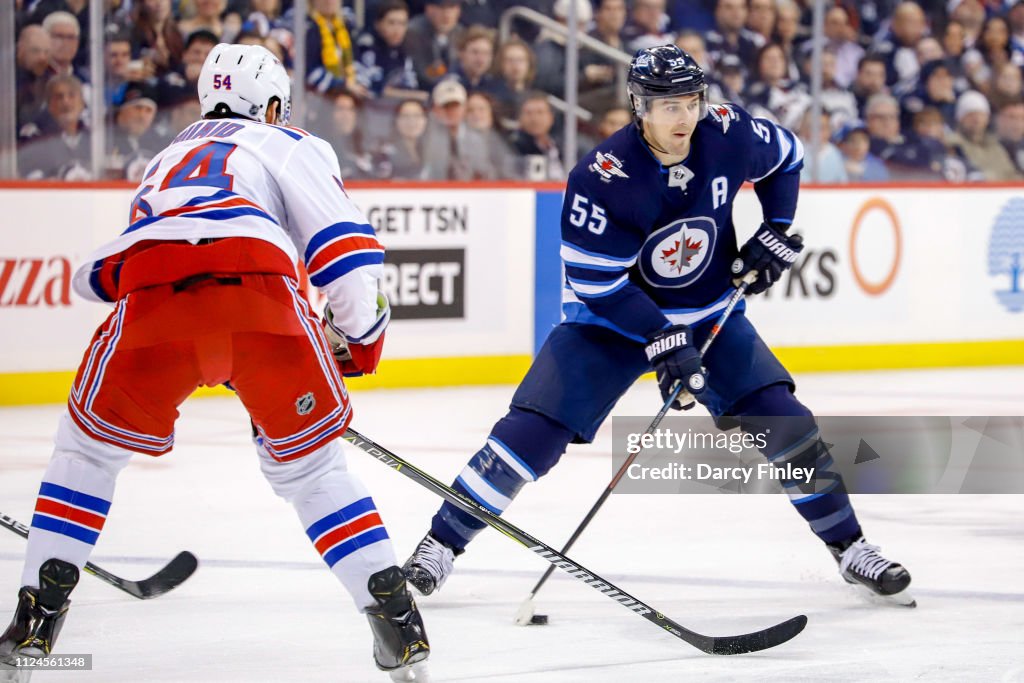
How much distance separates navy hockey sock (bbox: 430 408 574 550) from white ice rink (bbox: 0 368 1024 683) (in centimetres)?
21

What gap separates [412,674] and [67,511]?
1.83 ft

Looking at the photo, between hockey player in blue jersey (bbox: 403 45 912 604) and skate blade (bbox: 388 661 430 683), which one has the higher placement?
hockey player in blue jersey (bbox: 403 45 912 604)

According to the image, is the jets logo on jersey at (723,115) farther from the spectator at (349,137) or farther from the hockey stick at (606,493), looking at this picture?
the spectator at (349,137)

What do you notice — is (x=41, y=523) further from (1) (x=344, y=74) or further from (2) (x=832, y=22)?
(2) (x=832, y=22)

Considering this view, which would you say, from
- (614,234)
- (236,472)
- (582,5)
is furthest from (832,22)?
(614,234)

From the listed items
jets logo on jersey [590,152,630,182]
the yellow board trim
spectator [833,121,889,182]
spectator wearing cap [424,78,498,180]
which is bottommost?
the yellow board trim

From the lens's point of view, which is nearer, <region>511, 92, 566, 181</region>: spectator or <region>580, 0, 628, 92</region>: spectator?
<region>511, 92, 566, 181</region>: spectator

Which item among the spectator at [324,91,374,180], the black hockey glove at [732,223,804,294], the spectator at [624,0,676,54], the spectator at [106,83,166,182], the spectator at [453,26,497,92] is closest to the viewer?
the black hockey glove at [732,223,804,294]

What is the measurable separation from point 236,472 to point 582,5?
10.5ft

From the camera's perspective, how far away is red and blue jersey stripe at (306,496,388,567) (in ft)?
7.55

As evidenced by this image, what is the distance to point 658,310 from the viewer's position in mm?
3074

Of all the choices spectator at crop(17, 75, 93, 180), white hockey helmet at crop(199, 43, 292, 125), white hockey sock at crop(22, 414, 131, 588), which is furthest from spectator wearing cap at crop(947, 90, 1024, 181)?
white hockey sock at crop(22, 414, 131, 588)

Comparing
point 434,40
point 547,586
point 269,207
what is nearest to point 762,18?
point 434,40

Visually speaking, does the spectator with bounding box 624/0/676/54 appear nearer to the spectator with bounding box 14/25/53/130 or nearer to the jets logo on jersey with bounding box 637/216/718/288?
the spectator with bounding box 14/25/53/130
